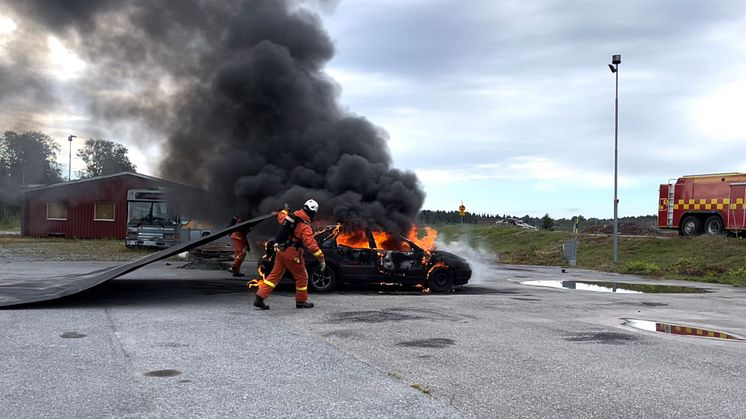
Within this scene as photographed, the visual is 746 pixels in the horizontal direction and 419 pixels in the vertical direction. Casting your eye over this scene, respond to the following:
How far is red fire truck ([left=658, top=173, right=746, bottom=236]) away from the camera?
23406 millimetres

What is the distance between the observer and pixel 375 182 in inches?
538

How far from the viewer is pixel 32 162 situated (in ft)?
145

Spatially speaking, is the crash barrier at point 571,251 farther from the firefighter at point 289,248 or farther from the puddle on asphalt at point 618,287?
the firefighter at point 289,248

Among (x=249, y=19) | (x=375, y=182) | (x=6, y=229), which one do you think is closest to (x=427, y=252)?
(x=375, y=182)

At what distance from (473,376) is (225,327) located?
11.5 feet

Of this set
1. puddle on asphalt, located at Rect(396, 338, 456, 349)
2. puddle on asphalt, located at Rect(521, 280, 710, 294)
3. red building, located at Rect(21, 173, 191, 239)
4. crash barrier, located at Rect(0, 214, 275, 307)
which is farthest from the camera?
red building, located at Rect(21, 173, 191, 239)

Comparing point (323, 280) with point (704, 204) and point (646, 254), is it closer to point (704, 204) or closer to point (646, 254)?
point (646, 254)

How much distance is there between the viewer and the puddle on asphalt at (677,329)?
8.25 metres

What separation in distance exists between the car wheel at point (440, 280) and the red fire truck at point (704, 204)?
1621cm

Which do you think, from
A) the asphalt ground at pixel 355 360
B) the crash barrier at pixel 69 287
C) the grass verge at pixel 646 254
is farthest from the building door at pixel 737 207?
the crash barrier at pixel 69 287

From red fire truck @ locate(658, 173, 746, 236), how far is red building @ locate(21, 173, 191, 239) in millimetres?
25386

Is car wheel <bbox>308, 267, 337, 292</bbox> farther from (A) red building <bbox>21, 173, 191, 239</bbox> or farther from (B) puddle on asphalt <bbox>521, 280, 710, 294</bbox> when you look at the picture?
(A) red building <bbox>21, 173, 191, 239</bbox>

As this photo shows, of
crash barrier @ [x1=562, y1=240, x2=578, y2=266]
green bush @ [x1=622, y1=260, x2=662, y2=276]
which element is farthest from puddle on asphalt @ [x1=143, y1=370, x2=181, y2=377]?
crash barrier @ [x1=562, y1=240, x2=578, y2=266]

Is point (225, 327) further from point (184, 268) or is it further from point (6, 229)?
point (6, 229)
